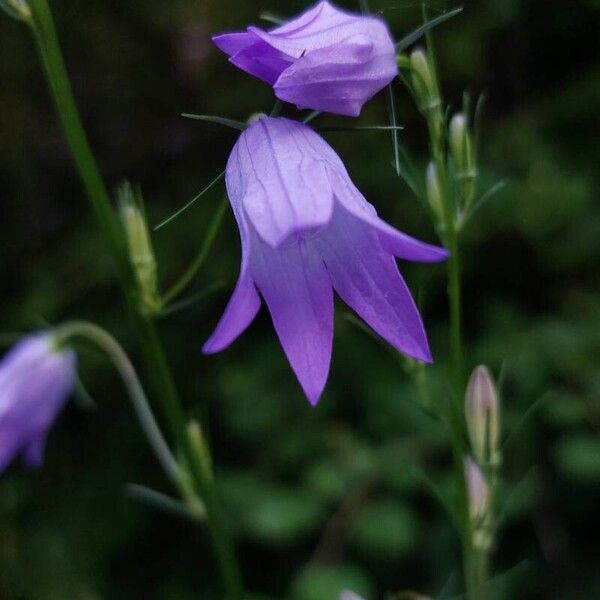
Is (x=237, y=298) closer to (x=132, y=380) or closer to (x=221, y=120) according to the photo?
(x=221, y=120)

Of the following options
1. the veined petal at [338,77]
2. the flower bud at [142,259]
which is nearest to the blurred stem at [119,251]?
the flower bud at [142,259]

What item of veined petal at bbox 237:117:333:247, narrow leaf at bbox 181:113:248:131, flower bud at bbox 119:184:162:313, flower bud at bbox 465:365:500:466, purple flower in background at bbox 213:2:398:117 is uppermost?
purple flower in background at bbox 213:2:398:117

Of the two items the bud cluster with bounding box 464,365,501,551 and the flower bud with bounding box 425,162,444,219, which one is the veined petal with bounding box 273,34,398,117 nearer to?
the flower bud with bounding box 425,162,444,219

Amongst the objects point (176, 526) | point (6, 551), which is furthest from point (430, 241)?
point (6, 551)

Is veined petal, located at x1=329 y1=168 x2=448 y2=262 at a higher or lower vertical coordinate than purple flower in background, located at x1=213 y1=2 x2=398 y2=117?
lower

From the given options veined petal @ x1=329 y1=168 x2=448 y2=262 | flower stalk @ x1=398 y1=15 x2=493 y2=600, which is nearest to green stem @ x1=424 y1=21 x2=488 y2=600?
flower stalk @ x1=398 y1=15 x2=493 y2=600

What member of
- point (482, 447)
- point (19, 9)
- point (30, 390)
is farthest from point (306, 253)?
point (30, 390)
